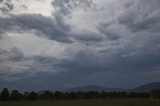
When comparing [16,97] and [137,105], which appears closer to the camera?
[137,105]

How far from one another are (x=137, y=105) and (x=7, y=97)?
9132 centimetres

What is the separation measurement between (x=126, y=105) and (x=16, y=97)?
9019 centimetres

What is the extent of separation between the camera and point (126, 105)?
422 ft

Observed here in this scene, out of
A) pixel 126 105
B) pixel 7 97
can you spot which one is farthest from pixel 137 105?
pixel 7 97

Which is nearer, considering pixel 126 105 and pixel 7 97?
pixel 126 105

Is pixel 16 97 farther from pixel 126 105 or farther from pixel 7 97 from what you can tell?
pixel 126 105

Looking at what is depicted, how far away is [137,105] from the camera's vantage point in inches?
5079

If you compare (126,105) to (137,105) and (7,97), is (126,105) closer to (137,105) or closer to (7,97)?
(137,105)

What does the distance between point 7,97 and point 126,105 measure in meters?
88.1

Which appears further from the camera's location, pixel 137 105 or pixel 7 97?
pixel 7 97

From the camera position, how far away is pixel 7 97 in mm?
188375

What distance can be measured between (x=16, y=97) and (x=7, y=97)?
808cm

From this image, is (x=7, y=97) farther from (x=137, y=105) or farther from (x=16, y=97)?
(x=137, y=105)

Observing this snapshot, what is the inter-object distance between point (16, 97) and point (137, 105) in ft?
305
